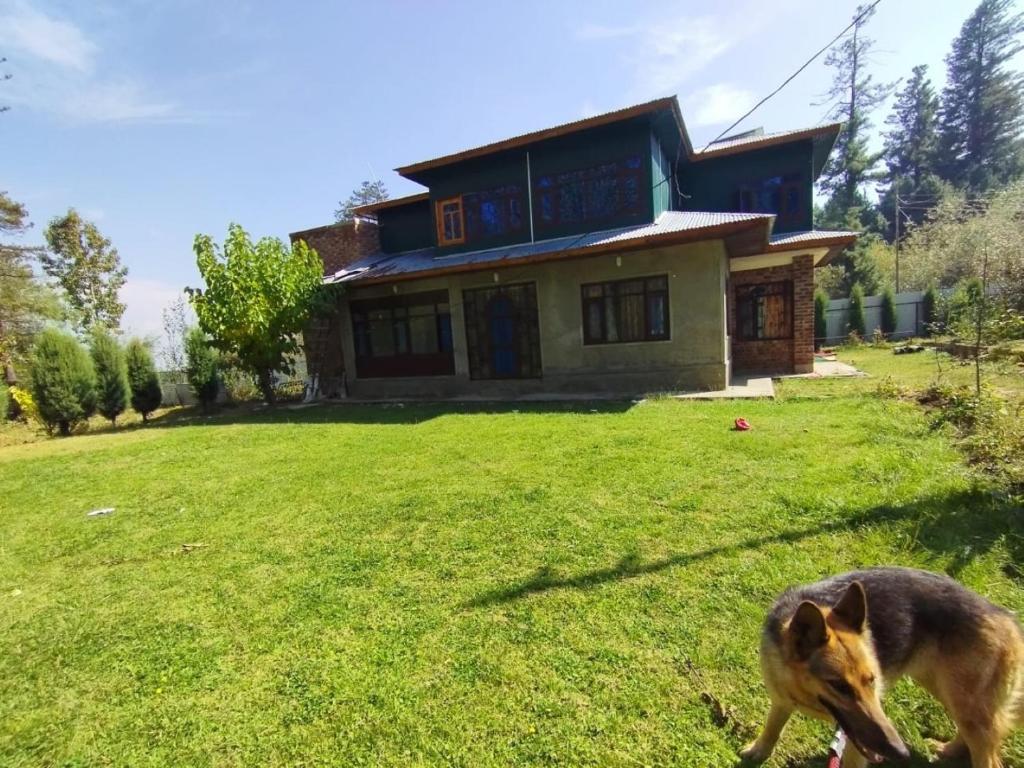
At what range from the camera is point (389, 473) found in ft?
19.4

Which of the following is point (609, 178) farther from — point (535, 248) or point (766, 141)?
point (766, 141)

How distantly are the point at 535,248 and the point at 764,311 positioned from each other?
6.75m

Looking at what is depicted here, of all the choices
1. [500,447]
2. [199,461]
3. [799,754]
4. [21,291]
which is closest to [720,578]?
[799,754]

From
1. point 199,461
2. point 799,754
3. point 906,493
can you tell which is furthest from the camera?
point 199,461

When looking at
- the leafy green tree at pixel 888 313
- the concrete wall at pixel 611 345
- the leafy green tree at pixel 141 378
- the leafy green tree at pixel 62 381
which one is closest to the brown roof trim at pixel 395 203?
the concrete wall at pixel 611 345

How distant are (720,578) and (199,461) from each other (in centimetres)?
766

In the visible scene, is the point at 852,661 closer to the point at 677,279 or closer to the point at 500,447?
the point at 500,447

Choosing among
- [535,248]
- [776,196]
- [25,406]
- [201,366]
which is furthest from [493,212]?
[25,406]

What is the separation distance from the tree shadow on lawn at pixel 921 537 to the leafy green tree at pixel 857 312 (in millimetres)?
20556

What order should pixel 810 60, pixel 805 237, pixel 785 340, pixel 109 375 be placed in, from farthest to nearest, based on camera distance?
pixel 109 375 → pixel 785 340 → pixel 805 237 → pixel 810 60

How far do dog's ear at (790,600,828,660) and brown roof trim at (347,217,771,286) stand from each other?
8704 millimetres

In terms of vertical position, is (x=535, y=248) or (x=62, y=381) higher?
A: (x=535, y=248)

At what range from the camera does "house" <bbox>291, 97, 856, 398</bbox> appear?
10.5 meters

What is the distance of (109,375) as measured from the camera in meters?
13.5
